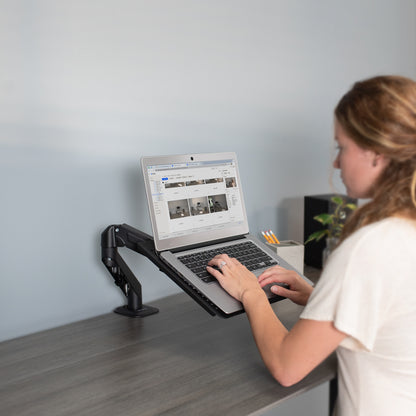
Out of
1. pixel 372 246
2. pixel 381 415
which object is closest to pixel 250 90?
pixel 372 246

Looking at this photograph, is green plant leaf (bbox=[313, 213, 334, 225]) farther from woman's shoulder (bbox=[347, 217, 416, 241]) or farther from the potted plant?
woman's shoulder (bbox=[347, 217, 416, 241])

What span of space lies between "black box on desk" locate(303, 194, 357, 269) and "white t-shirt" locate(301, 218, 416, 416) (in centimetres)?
90

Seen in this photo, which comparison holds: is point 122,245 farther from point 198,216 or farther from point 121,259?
point 198,216

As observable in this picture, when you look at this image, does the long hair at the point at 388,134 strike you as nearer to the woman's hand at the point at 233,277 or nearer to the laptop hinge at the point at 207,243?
the woman's hand at the point at 233,277

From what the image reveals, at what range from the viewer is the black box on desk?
1.63 meters

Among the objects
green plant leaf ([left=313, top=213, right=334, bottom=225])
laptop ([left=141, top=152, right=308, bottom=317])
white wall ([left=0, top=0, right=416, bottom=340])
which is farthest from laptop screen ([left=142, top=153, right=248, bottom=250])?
green plant leaf ([left=313, top=213, right=334, bottom=225])

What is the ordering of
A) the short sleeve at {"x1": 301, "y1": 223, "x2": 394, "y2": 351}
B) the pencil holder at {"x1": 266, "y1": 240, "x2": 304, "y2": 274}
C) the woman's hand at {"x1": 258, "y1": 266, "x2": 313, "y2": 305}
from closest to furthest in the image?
the short sleeve at {"x1": 301, "y1": 223, "x2": 394, "y2": 351}
the woman's hand at {"x1": 258, "y1": 266, "x2": 313, "y2": 305}
the pencil holder at {"x1": 266, "y1": 240, "x2": 304, "y2": 274}

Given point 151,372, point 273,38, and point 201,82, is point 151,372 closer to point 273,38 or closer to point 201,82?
point 201,82

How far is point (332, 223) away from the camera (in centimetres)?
160

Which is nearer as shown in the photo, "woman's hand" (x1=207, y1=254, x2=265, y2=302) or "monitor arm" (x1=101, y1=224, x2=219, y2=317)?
"woman's hand" (x1=207, y1=254, x2=265, y2=302)

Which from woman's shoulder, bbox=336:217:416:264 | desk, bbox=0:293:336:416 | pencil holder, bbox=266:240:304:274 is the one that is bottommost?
desk, bbox=0:293:336:416

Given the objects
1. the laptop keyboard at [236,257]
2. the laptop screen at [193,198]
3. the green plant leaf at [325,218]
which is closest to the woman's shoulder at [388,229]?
the laptop keyboard at [236,257]

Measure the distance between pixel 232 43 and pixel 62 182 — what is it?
72 centimetres

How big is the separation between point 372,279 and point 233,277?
1.34 ft
